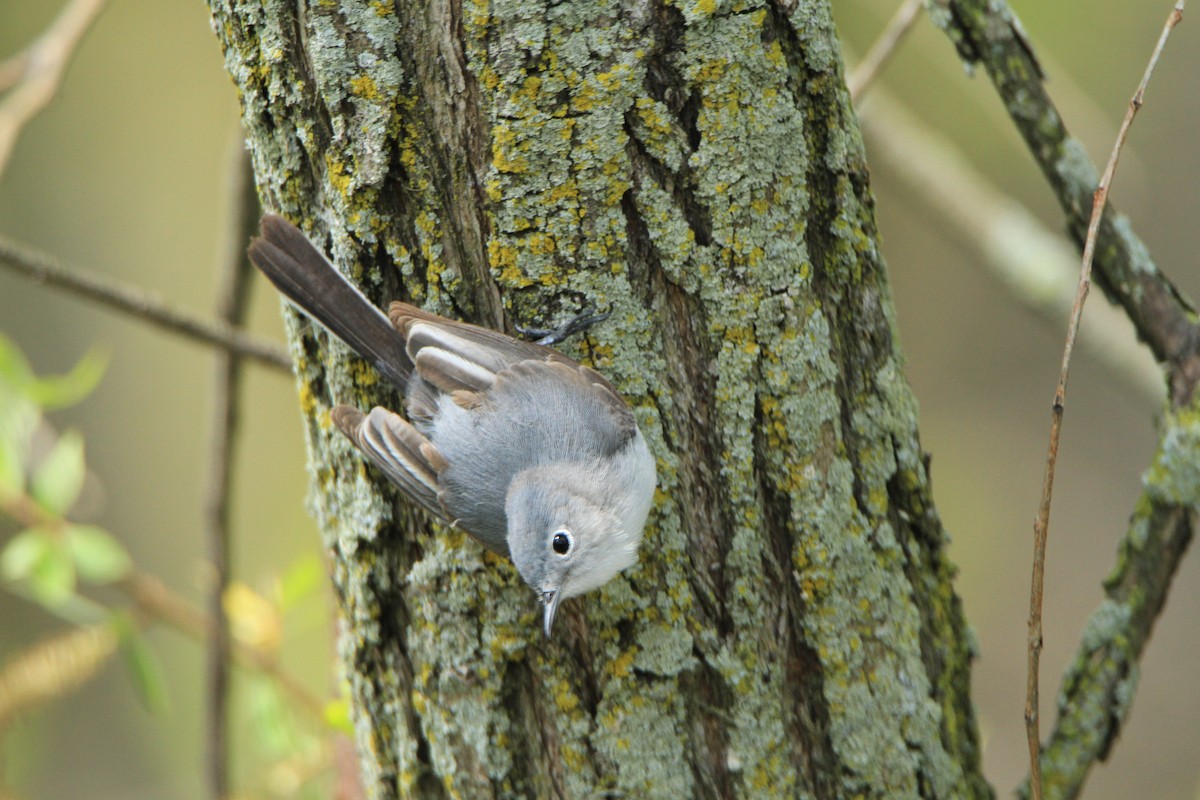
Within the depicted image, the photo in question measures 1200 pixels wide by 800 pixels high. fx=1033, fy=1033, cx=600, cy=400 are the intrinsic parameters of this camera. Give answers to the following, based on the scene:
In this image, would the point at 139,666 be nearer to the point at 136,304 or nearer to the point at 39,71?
the point at 136,304

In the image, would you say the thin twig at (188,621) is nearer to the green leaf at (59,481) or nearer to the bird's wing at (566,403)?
the green leaf at (59,481)

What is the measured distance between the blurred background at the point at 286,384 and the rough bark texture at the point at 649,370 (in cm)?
414

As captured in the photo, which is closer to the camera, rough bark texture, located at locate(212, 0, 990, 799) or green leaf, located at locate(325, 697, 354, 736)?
rough bark texture, located at locate(212, 0, 990, 799)

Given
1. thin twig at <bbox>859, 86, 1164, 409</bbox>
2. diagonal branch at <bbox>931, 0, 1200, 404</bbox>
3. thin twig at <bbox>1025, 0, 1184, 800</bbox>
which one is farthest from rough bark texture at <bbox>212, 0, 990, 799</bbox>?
thin twig at <bbox>859, 86, 1164, 409</bbox>

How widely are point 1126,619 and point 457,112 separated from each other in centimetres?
148

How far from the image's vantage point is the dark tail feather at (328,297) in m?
1.64

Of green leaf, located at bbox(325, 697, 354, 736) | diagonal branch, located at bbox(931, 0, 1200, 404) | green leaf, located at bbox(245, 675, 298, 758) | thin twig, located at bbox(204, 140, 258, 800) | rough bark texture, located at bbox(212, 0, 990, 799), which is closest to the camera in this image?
rough bark texture, located at bbox(212, 0, 990, 799)

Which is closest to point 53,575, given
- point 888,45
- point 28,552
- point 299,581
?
point 28,552

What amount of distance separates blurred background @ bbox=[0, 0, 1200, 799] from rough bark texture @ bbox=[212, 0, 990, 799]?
163 inches

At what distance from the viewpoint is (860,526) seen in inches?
66.2

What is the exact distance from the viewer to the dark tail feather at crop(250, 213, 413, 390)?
1.64 meters

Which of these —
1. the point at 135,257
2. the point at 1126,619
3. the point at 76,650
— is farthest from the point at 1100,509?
the point at 135,257

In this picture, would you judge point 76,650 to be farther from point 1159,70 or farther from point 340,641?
point 1159,70

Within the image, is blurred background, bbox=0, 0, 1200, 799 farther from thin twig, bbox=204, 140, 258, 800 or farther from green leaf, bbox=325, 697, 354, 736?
green leaf, bbox=325, 697, 354, 736
